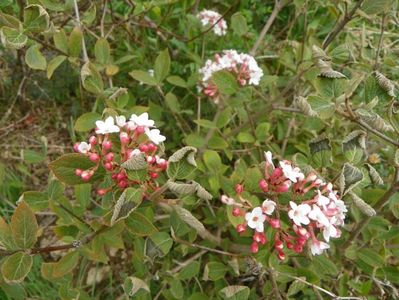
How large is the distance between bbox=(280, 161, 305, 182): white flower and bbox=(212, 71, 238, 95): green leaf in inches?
24.1

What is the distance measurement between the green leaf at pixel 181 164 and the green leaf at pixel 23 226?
1.16ft

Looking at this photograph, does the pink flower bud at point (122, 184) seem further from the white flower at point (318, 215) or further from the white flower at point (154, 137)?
the white flower at point (318, 215)

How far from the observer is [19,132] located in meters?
2.60

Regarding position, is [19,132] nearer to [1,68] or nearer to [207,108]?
[1,68]

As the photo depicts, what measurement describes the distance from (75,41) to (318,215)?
3.30ft

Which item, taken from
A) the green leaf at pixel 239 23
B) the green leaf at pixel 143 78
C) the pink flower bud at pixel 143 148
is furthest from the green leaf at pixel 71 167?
the green leaf at pixel 239 23

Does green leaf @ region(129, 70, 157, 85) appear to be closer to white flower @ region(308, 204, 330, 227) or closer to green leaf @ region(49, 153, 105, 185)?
green leaf @ region(49, 153, 105, 185)

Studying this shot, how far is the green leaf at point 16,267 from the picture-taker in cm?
120

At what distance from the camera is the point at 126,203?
3.71ft

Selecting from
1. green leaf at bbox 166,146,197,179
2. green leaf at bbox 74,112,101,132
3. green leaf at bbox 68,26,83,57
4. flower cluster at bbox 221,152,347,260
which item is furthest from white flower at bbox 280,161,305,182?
green leaf at bbox 68,26,83,57

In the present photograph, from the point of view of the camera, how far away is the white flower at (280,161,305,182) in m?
1.23

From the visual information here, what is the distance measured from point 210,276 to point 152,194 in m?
0.58

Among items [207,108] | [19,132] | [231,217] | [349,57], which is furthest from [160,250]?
[19,132]

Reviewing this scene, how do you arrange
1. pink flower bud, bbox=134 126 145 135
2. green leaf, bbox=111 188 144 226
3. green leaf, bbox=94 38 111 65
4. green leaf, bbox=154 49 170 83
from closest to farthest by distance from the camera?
1. green leaf, bbox=111 188 144 226
2. pink flower bud, bbox=134 126 145 135
3. green leaf, bbox=94 38 111 65
4. green leaf, bbox=154 49 170 83
